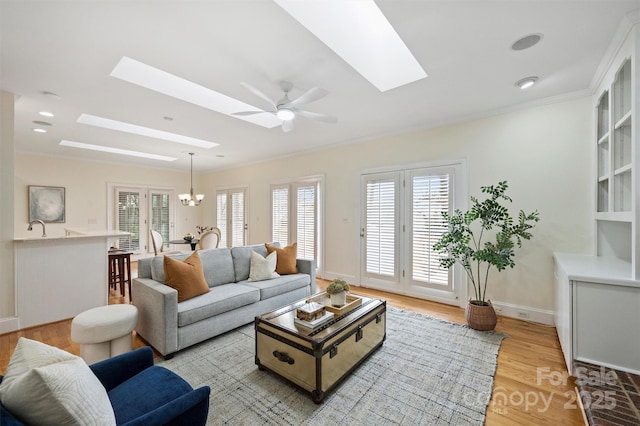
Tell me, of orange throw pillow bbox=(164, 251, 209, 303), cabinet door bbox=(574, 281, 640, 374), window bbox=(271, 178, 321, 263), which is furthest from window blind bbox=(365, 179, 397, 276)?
orange throw pillow bbox=(164, 251, 209, 303)

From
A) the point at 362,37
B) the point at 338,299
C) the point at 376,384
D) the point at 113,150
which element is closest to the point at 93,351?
the point at 338,299

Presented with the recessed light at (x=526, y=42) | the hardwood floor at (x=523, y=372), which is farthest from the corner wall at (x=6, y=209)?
the recessed light at (x=526, y=42)

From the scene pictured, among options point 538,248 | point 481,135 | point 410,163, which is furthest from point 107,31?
point 538,248

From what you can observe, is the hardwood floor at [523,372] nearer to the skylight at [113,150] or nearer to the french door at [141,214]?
the skylight at [113,150]

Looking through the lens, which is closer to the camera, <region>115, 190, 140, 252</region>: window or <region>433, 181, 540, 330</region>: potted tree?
<region>433, 181, 540, 330</region>: potted tree

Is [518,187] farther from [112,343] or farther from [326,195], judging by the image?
[112,343]

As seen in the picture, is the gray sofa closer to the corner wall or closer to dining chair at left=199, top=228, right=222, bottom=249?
the corner wall

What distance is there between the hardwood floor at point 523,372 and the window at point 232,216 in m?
4.08

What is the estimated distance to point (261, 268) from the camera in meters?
3.54

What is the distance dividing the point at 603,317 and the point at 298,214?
4.60 metres

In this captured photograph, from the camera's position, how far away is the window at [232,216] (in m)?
Answer: 7.11

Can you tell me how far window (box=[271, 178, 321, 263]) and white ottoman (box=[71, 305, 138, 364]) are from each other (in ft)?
11.4

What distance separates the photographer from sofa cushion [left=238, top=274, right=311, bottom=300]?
3.25 metres

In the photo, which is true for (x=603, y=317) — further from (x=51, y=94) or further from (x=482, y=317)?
(x=51, y=94)
